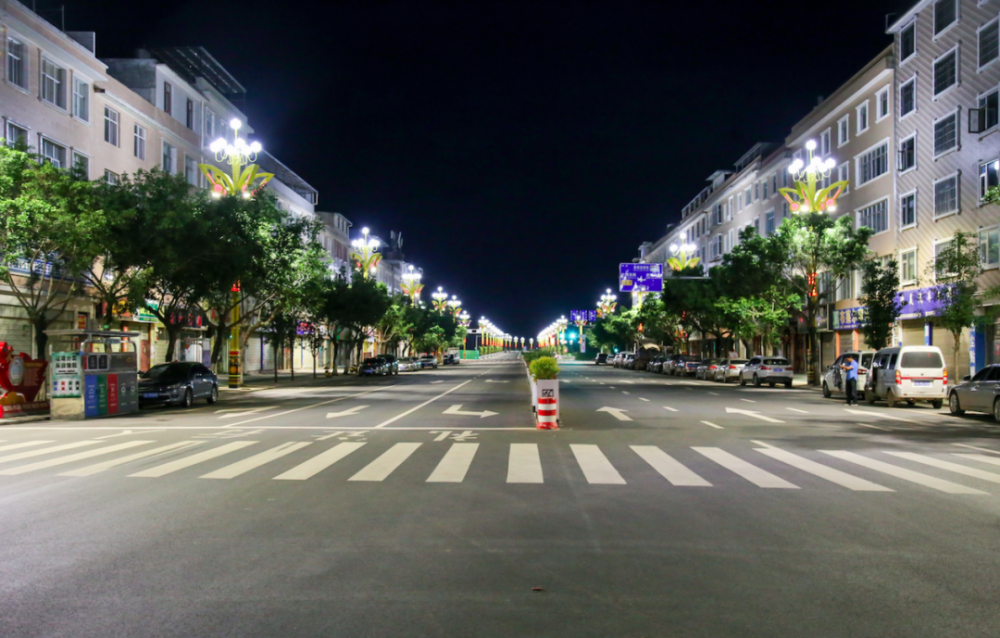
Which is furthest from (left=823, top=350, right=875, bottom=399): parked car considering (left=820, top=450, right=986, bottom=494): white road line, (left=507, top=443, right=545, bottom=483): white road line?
(left=507, top=443, right=545, bottom=483): white road line

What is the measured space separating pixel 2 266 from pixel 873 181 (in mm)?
40443

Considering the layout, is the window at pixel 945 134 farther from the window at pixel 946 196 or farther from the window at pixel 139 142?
the window at pixel 139 142

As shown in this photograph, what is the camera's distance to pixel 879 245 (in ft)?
147

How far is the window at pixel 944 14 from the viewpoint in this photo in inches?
1459

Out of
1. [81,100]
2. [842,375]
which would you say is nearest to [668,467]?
[842,375]

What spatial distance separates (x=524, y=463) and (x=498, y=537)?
5.12 meters

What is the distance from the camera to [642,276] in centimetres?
5750

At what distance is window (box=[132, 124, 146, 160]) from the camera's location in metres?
40.0

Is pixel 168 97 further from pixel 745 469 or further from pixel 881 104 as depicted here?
pixel 745 469

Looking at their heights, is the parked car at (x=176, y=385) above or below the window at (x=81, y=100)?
below

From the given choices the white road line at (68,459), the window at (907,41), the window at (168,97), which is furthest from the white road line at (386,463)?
the window at (907,41)

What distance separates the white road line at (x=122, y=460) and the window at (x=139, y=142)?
28.3 m

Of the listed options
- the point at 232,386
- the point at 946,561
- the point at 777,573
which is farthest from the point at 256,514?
the point at 232,386

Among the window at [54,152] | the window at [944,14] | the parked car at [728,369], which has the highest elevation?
the window at [944,14]
